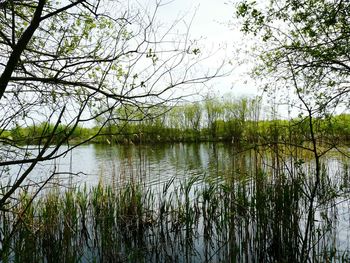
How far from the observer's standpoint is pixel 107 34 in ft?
10.9

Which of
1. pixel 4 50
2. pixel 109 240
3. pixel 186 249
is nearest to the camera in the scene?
pixel 4 50

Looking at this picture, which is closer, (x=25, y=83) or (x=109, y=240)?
(x=25, y=83)

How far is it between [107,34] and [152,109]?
106 centimetres

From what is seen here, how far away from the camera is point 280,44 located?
6.05 meters

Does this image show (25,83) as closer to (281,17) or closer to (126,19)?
(126,19)

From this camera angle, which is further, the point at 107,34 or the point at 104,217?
the point at 104,217

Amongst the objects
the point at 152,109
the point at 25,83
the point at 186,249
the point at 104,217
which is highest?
the point at 25,83

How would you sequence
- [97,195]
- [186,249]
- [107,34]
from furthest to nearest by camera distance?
[97,195], [186,249], [107,34]

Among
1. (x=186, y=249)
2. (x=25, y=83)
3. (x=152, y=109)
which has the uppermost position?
(x=25, y=83)

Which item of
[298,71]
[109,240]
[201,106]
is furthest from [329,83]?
[201,106]

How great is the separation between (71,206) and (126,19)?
14.4 feet

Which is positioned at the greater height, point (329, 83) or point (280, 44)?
point (280, 44)

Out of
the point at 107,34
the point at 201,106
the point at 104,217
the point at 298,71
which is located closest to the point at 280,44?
the point at 298,71

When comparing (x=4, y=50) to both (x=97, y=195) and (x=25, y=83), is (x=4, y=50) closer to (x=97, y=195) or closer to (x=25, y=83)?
(x=25, y=83)
